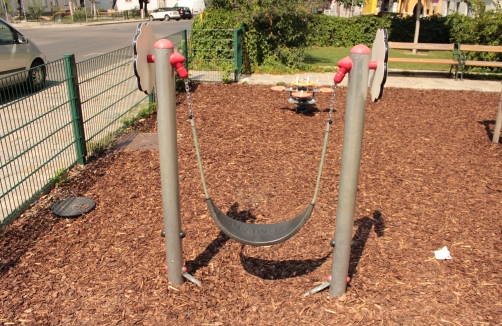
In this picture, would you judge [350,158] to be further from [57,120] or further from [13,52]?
[13,52]

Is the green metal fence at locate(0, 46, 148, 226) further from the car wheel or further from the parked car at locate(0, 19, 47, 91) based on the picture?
the parked car at locate(0, 19, 47, 91)

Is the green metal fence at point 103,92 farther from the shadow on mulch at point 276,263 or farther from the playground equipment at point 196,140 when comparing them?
the playground equipment at point 196,140

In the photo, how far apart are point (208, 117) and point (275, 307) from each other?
5.19m

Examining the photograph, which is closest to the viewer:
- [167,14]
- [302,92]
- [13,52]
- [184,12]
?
[302,92]

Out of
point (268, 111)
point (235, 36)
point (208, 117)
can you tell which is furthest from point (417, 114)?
point (235, 36)

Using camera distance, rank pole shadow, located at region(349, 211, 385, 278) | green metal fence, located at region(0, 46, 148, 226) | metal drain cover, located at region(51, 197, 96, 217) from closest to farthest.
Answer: pole shadow, located at region(349, 211, 385, 278) < metal drain cover, located at region(51, 197, 96, 217) < green metal fence, located at region(0, 46, 148, 226)

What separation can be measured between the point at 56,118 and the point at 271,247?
11.7ft

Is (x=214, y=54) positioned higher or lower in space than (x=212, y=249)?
higher

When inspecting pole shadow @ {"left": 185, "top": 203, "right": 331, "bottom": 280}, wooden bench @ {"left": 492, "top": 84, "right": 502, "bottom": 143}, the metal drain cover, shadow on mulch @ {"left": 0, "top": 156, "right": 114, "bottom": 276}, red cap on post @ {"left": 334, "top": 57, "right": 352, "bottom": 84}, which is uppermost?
red cap on post @ {"left": 334, "top": 57, "right": 352, "bottom": 84}

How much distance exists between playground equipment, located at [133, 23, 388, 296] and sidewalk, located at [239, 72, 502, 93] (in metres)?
8.26

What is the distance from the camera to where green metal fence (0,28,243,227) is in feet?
15.4

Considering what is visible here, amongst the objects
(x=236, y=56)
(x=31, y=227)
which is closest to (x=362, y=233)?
(x=31, y=227)

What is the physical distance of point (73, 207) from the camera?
15.2ft

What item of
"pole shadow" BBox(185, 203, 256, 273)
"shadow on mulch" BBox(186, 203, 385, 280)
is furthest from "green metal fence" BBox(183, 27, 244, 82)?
"shadow on mulch" BBox(186, 203, 385, 280)
